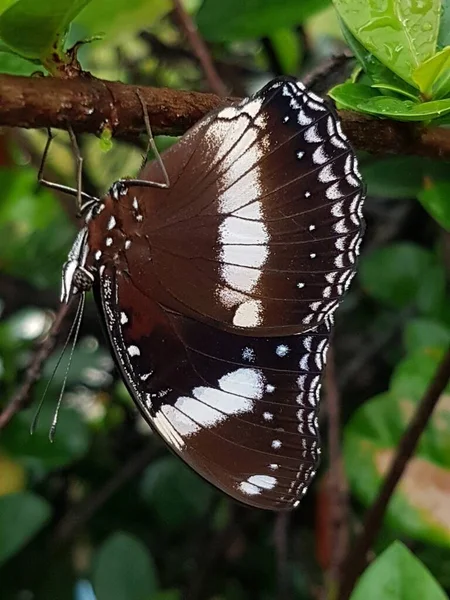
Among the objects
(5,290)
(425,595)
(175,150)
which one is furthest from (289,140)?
(5,290)

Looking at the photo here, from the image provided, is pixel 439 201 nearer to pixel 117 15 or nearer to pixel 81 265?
pixel 81 265

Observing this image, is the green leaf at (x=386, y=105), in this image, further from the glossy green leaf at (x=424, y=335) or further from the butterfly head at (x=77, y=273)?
the glossy green leaf at (x=424, y=335)

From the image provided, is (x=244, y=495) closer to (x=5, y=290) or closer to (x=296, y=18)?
(x=296, y=18)

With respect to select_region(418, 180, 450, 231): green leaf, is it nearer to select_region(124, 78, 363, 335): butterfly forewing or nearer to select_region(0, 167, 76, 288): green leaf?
select_region(124, 78, 363, 335): butterfly forewing

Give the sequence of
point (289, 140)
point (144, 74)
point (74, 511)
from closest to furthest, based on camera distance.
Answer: point (289, 140) → point (74, 511) → point (144, 74)

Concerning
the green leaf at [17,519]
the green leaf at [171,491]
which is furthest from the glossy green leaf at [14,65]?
the green leaf at [171,491]

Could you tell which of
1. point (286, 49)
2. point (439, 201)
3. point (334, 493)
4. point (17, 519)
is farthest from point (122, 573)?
point (286, 49)

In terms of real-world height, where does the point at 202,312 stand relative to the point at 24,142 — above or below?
below
